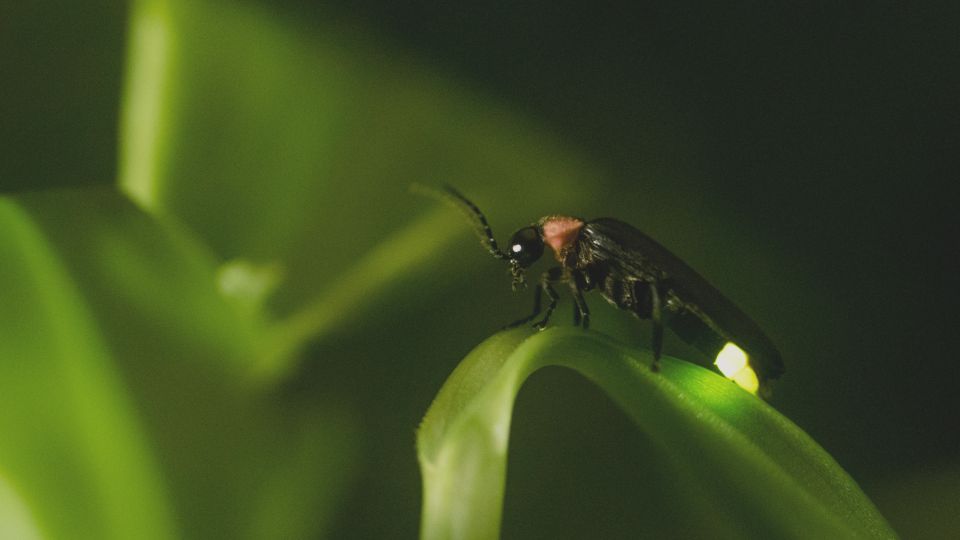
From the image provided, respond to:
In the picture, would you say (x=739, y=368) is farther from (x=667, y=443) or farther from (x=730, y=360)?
(x=667, y=443)

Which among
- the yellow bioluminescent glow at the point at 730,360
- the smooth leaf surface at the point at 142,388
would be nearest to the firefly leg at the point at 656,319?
the yellow bioluminescent glow at the point at 730,360

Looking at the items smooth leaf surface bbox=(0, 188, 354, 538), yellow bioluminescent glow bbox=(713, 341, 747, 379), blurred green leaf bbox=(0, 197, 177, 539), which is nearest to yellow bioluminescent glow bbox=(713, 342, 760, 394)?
yellow bioluminescent glow bbox=(713, 341, 747, 379)

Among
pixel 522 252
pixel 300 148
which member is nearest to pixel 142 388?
pixel 300 148

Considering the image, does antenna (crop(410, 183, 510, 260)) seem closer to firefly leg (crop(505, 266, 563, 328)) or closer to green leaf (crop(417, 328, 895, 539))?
firefly leg (crop(505, 266, 563, 328))

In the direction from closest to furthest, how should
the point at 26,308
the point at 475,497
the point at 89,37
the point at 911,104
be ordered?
the point at 475,497, the point at 26,308, the point at 89,37, the point at 911,104

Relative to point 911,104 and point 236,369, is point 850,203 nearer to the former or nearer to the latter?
point 911,104

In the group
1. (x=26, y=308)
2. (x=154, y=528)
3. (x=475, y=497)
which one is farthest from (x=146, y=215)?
(x=475, y=497)
